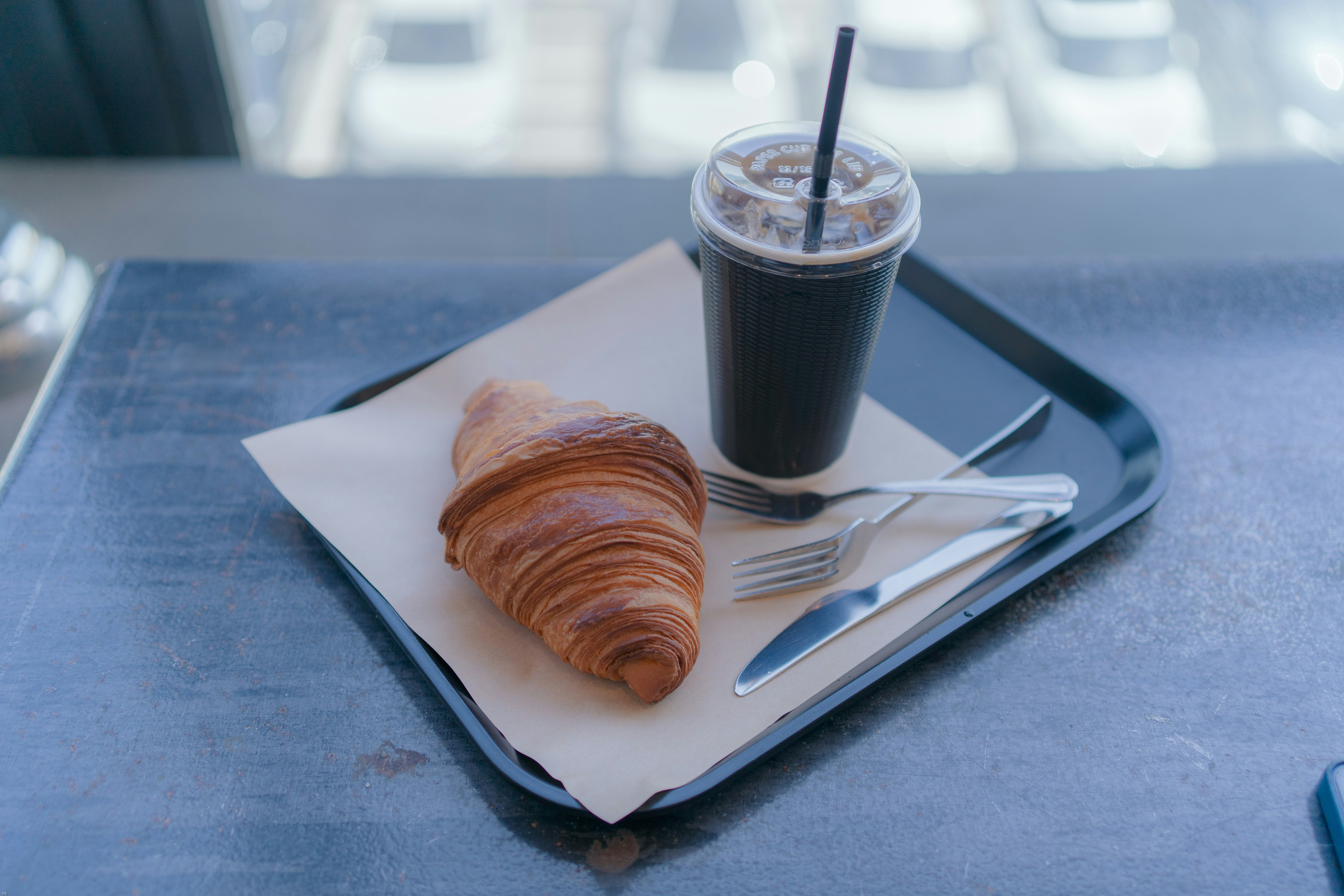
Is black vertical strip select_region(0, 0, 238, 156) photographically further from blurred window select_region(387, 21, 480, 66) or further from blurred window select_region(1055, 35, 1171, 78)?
blurred window select_region(1055, 35, 1171, 78)

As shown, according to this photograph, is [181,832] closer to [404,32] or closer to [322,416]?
[322,416]

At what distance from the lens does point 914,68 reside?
8.55ft

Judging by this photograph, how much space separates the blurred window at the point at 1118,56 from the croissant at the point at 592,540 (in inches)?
92.9

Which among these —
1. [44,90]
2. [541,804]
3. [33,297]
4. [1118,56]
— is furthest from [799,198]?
[1118,56]

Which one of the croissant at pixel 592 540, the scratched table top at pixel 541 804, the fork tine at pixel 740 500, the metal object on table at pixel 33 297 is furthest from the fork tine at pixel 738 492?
the metal object on table at pixel 33 297

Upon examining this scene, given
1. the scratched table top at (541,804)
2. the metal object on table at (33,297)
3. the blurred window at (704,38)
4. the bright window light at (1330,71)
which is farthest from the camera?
the blurred window at (704,38)

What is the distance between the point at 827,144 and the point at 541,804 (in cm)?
52

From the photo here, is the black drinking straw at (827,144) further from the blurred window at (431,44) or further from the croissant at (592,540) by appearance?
the blurred window at (431,44)

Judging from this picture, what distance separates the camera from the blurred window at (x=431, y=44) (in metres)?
2.54

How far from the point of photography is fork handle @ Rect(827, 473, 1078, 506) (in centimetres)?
82

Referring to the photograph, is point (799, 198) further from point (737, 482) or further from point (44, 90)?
point (44, 90)

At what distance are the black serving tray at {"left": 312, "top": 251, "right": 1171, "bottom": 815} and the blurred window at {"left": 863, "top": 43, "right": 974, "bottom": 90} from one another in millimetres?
1750

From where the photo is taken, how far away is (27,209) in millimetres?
1342

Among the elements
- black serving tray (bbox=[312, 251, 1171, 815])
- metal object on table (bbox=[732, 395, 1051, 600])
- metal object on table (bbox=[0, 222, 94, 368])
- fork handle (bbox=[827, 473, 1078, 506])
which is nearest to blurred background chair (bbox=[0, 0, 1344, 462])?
metal object on table (bbox=[0, 222, 94, 368])
